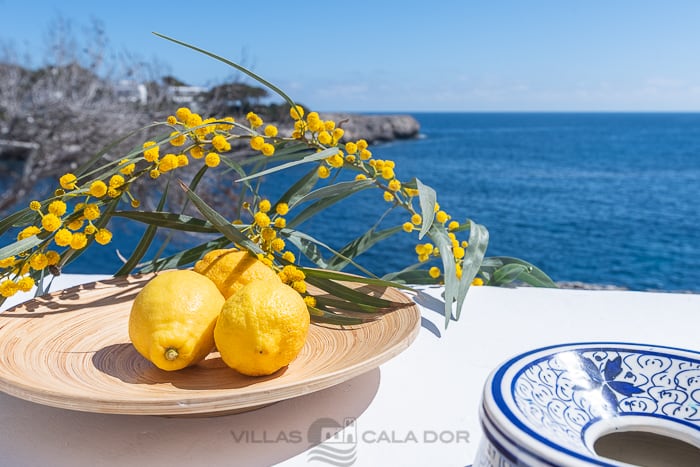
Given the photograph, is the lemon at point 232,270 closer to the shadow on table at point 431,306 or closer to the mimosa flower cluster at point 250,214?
the mimosa flower cluster at point 250,214

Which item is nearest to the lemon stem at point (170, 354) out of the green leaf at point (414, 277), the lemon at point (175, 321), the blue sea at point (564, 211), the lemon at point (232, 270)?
the lemon at point (175, 321)

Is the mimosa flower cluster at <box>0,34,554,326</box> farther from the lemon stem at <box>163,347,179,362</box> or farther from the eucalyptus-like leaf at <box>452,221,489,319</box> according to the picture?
the lemon stem at <box>163,347,179,362</box>

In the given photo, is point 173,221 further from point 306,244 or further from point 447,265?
point 447,265

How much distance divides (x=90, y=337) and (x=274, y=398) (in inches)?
12.4

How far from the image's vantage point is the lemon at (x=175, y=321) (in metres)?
0.57

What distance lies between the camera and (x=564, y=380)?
41 cm

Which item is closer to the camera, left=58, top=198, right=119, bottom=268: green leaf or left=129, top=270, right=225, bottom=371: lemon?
left=129, top=270, right=225, bottom=371: lemon

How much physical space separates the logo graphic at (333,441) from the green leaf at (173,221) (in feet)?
1.12

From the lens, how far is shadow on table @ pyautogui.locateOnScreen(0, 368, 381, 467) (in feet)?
1.69

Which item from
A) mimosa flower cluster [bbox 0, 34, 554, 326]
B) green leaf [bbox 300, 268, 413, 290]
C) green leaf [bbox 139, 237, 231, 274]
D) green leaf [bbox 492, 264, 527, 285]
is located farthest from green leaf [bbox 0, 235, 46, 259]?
green leaf [bbox 492, 264, 527, 285]

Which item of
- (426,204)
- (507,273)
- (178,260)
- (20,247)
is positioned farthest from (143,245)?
(507,273)

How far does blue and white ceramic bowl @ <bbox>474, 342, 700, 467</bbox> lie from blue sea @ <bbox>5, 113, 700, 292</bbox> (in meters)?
3.47

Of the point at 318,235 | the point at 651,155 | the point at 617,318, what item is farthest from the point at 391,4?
the point at 617,318

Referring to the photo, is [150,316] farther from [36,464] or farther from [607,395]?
[607,395]
